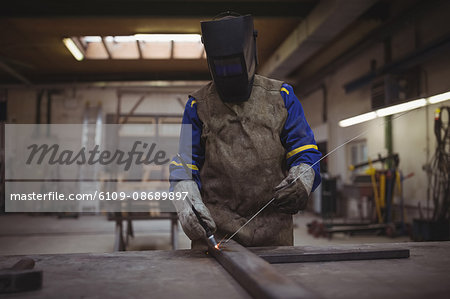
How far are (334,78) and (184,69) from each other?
12.9 ft

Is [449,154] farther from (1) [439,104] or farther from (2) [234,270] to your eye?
(2) [234,270]

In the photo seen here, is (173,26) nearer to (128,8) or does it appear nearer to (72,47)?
(128,8)

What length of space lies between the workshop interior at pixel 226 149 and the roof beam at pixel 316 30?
0.13ft

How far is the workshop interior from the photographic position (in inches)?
49.6

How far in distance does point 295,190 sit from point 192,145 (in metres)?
0.55

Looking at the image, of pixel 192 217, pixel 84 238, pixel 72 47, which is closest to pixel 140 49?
pixel 72 47

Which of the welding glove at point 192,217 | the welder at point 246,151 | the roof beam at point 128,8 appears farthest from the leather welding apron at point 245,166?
the roof beam at point 128,8

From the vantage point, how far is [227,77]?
1659 mm

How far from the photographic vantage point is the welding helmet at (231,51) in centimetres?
156

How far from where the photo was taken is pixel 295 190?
5.06 ft

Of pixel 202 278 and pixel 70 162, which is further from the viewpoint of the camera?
pixel 70 162

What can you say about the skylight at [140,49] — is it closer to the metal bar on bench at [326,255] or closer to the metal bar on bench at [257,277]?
→ the metal bar on bench at [326,255]

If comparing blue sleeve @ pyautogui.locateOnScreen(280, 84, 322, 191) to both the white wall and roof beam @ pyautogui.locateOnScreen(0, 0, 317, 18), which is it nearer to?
roof beam @ pyautogui.locateOnScreen(0, 0, 317, 18)

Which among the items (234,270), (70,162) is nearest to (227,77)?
(234,270)
